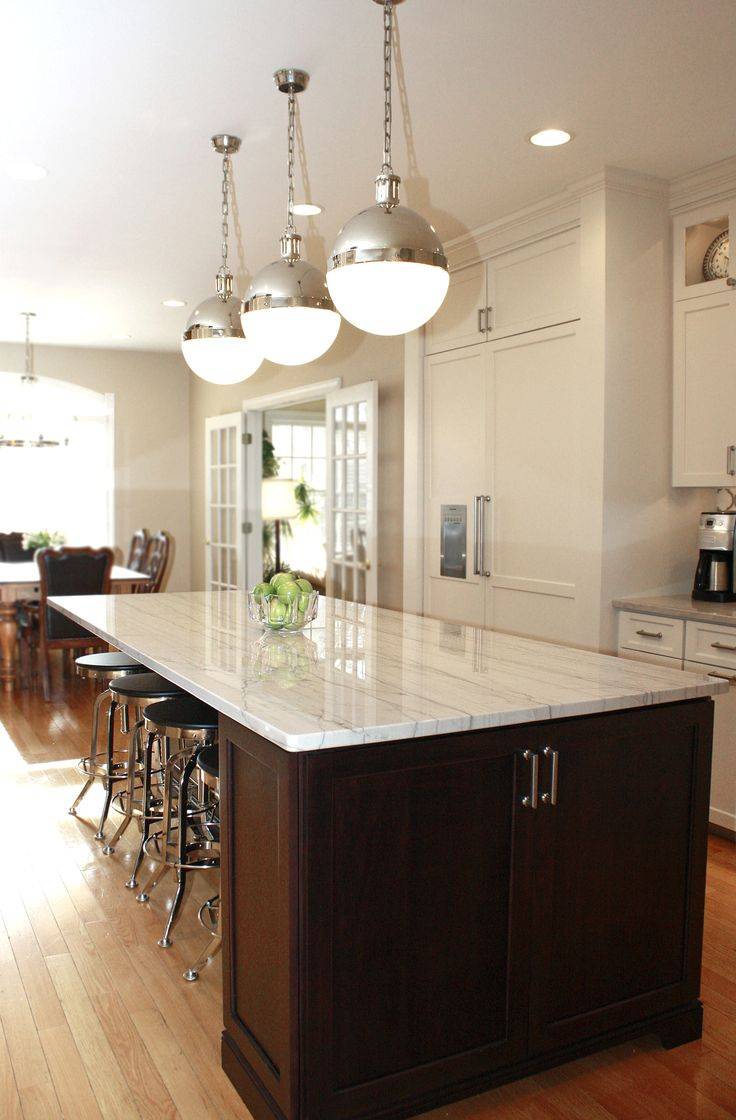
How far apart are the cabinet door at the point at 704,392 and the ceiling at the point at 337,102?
591 millimetres

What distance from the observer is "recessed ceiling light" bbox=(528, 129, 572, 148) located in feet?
11.0

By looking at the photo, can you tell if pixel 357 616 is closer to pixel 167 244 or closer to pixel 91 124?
pixel 91 124

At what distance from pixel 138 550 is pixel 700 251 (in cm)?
520

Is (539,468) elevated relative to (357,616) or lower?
elevated

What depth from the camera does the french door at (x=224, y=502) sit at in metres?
7.59

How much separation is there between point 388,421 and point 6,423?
6308mm

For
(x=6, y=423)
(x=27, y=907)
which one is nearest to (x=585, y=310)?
(x=27, y=907)

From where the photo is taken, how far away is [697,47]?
2740 millimetres

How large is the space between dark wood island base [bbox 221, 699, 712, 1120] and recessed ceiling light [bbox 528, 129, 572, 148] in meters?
2.25

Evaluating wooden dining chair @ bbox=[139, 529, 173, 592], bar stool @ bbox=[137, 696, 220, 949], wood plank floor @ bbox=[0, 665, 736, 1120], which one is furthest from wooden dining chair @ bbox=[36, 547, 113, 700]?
bar stool @ bbox=[137, 696, 220, 949]

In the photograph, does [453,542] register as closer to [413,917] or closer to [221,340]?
[221,340]

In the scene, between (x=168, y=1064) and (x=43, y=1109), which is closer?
(x=43, y=1109)

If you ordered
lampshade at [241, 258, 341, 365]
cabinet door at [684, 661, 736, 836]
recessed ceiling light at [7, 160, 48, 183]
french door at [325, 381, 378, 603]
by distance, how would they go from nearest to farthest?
lampshade at [241, 258, 341, 365], cabinet door at [684, 661, 736, 836], recessed ceiling light at [7, 160, 48, 183], french door at [325, 381, 378, 603]

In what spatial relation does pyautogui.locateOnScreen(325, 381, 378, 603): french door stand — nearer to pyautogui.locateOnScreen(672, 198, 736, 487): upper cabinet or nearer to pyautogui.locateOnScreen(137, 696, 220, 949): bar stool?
pyautogui.locateOnScreen(672, 198, 736, 487): upper cabinet
